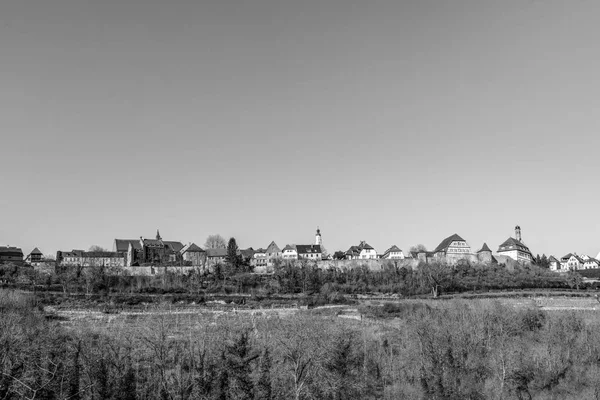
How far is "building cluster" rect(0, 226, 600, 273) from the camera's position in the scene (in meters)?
118

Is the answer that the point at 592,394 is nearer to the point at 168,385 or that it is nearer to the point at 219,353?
the point at 219,353

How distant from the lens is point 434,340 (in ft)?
158

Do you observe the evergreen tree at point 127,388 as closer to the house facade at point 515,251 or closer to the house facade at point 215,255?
the house facade at point 215,255

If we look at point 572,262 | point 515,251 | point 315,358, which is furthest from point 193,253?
point 572,262

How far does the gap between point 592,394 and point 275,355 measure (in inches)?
972

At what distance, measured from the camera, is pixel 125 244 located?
130m

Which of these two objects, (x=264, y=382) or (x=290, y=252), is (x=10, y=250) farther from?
(x=264, y=382)

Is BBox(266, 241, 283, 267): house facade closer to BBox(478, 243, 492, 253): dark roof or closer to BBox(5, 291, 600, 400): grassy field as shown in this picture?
BBox(478, 243, 492, 253): dark roof

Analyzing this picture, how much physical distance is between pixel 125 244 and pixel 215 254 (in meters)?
21.5

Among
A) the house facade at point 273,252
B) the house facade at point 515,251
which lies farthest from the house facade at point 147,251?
the house facade at point 515,251

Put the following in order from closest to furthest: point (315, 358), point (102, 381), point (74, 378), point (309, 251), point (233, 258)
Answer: point (102, 381)
point (74, 378)
point (315, 358)
point (233, 258)
point (309, 251)

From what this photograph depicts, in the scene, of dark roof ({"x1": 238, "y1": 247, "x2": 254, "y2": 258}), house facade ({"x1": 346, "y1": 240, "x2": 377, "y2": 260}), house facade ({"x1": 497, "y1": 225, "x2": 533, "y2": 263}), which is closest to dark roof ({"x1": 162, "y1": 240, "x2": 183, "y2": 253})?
dark roof ({"x1": 238, "y1": 247, "x2": 254, "y2": 258})

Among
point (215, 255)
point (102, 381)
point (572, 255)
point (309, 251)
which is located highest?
point (309, 251)

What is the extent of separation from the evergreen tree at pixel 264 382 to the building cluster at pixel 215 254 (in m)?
74.2
